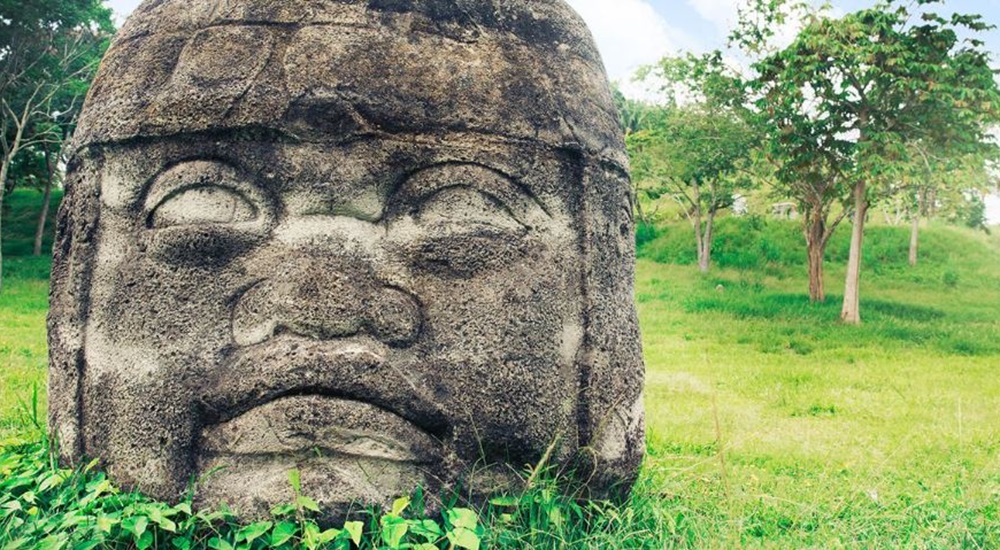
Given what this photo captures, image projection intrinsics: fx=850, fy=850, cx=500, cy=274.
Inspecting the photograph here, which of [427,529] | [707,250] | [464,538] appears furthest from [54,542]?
[707,250]

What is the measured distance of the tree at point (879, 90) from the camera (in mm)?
11828

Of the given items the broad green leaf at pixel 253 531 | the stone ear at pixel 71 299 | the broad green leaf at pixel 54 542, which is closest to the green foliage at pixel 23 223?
the stone ear at pixel 71 299

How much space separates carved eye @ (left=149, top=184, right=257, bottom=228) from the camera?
288cm

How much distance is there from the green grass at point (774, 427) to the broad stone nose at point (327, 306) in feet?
1.93

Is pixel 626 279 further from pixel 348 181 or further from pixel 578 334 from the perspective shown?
pixel 348 181

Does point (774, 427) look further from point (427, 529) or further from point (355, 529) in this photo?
point (355, 529)

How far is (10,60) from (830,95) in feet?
45.6

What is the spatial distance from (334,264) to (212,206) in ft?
1.59

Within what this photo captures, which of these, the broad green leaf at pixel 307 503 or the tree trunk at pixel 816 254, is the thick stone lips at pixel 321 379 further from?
the tree trunk at pixel 816 254

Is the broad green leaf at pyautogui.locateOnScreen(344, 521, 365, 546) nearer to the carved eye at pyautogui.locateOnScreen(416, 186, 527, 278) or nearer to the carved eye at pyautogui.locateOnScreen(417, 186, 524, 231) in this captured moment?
the carved eye at pyautogui.locateOnScreen(416, 186, 527, 278)

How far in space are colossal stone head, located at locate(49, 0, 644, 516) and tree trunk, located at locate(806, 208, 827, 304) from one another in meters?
13.3

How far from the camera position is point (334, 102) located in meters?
2.81

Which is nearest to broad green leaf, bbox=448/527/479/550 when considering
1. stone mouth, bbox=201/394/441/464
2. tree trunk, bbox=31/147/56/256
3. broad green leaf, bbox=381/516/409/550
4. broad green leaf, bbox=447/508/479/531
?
broad green leaf, bbox=447/508/479/531

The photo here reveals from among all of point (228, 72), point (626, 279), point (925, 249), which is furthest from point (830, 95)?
point (228, 72)
